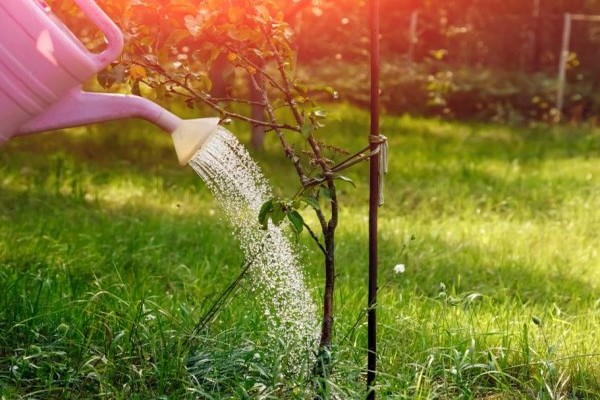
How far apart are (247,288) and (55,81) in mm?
1075

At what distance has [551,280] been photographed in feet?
13.4

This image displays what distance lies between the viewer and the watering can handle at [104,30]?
2061 mm

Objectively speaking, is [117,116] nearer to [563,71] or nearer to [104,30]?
[104,30]

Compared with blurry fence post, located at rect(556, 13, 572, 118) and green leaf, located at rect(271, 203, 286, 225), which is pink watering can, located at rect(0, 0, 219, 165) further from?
blurry fence post, located at rect(556, 13, 572, 118)

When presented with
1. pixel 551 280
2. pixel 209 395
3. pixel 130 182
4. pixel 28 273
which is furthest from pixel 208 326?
pixel 130 182

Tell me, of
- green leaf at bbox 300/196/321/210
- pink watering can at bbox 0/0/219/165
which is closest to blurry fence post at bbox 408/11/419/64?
green leaf at bbox 300/196/321/210

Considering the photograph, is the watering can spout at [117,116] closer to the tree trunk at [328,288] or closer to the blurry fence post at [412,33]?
the tree trunk at [328,288]

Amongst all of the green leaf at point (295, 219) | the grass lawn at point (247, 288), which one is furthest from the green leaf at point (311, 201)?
the grass lawn at point (247, 288)

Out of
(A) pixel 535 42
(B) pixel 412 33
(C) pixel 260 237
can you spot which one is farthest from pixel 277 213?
(A) pixel 535 42

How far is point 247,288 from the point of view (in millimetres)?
2971

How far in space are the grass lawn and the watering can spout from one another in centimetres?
44

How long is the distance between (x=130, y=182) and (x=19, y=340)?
118 inches

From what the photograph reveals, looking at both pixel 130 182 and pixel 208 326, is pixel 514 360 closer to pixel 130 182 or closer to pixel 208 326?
pixel 208 326

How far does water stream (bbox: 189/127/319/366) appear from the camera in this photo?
91.0 inches
